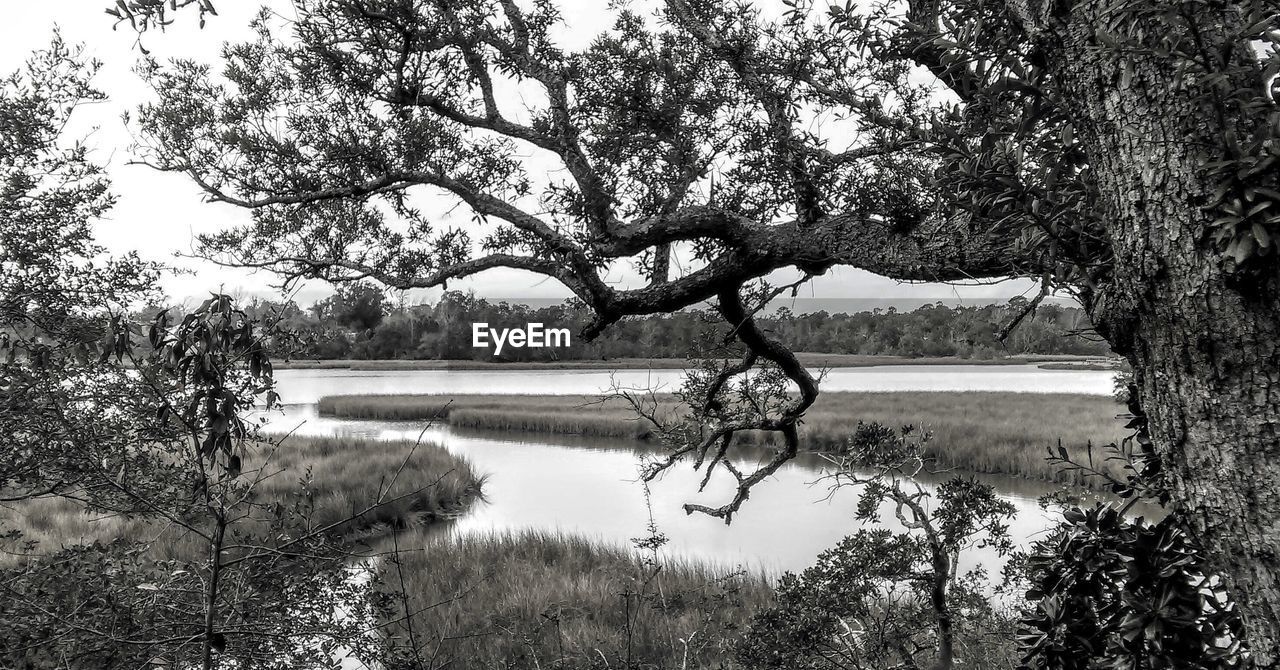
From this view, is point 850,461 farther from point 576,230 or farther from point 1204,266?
point 1204,266

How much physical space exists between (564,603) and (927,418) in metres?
17.8

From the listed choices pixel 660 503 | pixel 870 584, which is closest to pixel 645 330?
pixel 660 503

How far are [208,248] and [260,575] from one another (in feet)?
12.4

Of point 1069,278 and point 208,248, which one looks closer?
point 1069,278

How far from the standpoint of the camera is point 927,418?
2261cm

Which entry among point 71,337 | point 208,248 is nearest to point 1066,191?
point 71,337

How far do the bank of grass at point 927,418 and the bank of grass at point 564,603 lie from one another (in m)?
3.18

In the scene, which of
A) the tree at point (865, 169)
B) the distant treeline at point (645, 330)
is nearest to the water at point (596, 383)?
the distant treeline at point (645, 330)

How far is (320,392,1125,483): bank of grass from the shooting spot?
16.6 m

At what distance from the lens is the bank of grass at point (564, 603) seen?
608 centimetres

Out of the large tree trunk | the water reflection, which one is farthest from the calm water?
the large tree trunk

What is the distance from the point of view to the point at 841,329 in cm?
4053

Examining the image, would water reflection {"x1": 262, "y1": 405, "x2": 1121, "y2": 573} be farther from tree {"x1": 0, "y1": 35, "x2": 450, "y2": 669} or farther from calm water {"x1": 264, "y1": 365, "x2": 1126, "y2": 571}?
tree {"x1": 0, "y1": 35, "x2": 450, "y2": 669}

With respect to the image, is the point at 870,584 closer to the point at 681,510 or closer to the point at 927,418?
the point at 681,510
